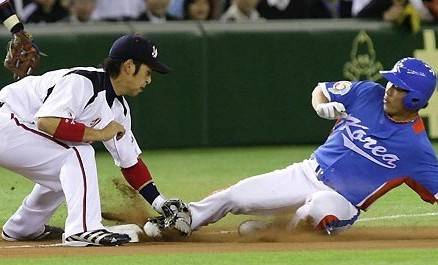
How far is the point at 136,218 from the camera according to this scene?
31.1 ft

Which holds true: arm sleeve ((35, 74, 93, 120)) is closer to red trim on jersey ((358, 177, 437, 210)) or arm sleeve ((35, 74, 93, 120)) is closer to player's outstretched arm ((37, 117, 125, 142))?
player's outstretched arm ((37, 117, 125, 142))

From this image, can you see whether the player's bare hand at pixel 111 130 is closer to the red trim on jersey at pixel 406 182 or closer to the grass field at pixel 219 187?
the grass field at pixel 219 187

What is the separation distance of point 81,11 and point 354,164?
7.65m

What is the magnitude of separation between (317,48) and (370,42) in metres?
0.63

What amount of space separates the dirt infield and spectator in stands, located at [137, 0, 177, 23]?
23.5 ft

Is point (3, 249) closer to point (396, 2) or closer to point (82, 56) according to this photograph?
point (82, 56)

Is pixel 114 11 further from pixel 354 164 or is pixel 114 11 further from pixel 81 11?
pixel 354 164

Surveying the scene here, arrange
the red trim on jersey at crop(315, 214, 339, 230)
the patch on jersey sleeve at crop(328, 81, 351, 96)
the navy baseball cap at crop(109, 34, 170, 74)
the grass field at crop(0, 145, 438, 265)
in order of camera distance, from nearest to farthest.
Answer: the grass field at crop(0, 145, 438, 265) < the navy baseball cap at crop(109, 34, 170, 74) < the red trim on jersey at crop(315, 214, 339, 230) < the patch on jersey sleeve at crop(328, 81, 351, 96)

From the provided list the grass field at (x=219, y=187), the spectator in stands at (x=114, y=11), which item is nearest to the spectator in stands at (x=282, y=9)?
the spectator in stands at (x=114, y=11)

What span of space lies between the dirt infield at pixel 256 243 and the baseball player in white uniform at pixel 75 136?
17 centimetres

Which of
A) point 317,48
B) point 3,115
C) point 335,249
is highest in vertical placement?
point 3,115

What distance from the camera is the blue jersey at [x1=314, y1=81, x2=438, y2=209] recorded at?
8.80 metres

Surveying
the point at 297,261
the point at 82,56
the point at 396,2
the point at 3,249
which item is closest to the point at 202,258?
the point at 297,261

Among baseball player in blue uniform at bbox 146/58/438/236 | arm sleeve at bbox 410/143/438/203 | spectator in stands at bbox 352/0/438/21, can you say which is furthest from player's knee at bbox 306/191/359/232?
spectator in stands at bbox 352/0/438/21
